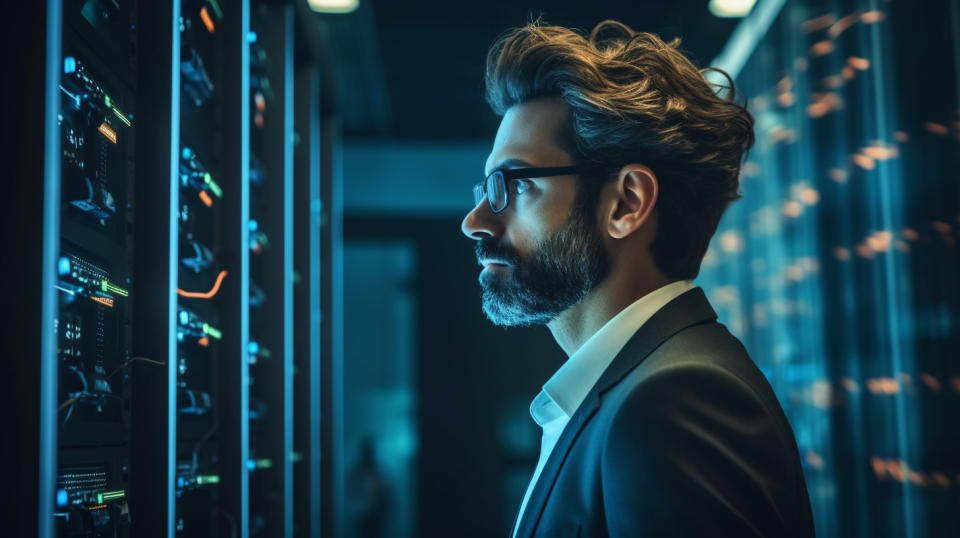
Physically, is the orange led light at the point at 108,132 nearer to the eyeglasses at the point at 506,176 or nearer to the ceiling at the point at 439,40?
the eyeglasses at the point at 506,176

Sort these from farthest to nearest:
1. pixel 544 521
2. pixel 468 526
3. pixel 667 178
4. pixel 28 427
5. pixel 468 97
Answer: pixel 468 526 → pixel 468 97 → pixel 667 178 → pixel 544 521 → pixel 28 427

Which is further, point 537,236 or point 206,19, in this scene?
point 206,19

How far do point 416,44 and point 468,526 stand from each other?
3400 millimetres

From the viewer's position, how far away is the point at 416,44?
4.61 metres

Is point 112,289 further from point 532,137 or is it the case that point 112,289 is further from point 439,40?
point 439,40

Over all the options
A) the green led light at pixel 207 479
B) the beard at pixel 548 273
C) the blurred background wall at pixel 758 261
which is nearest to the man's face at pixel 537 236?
the beard at pixel 548 273

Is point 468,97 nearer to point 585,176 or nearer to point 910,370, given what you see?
point 910,370

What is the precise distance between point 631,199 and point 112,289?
0.88m

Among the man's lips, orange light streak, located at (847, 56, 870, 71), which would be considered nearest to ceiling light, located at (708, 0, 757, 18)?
orange light streak, located at (847, 56, 870, 71)

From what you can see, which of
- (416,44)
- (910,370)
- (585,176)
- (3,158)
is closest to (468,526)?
(416,44)

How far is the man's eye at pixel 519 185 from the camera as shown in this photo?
1476 mm

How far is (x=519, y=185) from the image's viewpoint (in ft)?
4.87

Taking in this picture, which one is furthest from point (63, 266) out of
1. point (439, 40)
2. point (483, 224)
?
point (439, 40)

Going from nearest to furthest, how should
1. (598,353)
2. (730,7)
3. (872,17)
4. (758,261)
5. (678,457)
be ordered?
(678,457) < (598,353) < (872,17) < (730,7) < (758,261)
